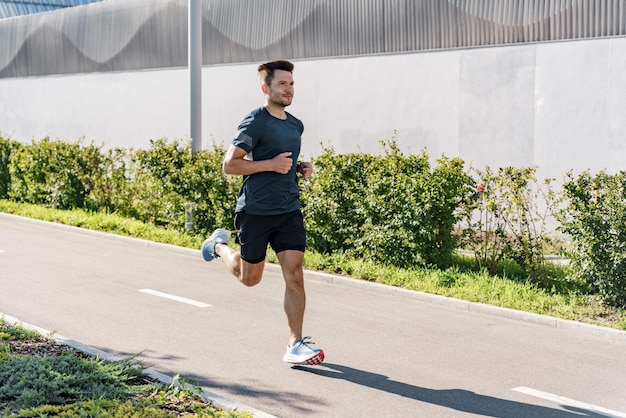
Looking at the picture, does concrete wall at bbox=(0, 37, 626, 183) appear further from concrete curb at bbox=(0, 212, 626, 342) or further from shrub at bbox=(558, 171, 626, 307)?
shrub at bbox=(558, 171, 626, 307)

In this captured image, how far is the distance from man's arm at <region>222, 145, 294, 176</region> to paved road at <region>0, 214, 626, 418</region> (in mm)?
1426

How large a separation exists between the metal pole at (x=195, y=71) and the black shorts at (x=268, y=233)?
771cm

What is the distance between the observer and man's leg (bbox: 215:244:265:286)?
21.6 feet

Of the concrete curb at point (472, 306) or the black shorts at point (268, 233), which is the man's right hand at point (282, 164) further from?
the concrete curb at point (472, 306)

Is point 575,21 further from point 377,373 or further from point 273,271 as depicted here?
point 377,373

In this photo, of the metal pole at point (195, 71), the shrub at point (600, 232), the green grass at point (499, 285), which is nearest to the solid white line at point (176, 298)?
the green grass at point (499, 285)

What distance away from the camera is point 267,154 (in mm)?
6332

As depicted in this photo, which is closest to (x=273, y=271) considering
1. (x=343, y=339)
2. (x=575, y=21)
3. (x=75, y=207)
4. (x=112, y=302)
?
(x=112, y=302)

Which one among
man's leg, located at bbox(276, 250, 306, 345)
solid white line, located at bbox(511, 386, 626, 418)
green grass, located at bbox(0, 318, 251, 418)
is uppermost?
man's leg, located at bbox(276, 250, 306, 345)

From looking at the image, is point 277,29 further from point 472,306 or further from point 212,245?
point 212,245

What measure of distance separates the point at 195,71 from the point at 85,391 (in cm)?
936

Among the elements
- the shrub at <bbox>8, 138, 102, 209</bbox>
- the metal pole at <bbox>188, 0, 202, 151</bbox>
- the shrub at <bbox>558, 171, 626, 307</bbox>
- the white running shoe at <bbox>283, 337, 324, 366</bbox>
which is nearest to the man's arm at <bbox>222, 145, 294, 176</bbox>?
the white running shoe at <bbox>283, 337, 324, 366</bbox>

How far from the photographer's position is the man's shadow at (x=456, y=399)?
548 centimetres

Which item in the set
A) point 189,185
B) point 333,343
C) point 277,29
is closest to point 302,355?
point 333,343
